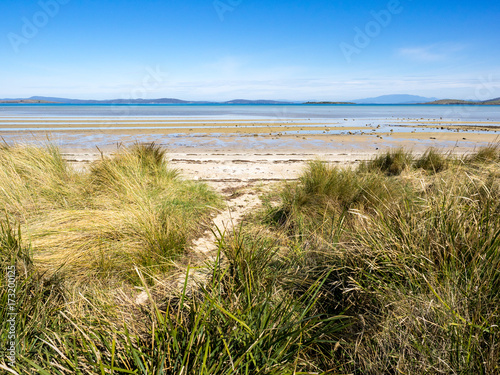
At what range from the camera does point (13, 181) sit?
3.79 meters

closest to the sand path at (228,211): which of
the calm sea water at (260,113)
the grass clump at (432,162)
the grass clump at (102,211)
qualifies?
the grass clump at (102,211)

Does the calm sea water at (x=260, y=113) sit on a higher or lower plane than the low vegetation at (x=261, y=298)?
higher

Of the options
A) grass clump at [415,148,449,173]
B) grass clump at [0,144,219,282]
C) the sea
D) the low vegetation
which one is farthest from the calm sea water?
the low vegetation

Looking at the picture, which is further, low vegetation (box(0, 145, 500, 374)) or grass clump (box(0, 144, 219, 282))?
grass clump (box(0, 144, 219, 282))

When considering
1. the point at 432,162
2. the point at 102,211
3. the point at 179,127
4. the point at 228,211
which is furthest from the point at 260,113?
the point at 102,211

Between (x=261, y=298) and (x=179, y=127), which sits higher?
(x=179, y=127)

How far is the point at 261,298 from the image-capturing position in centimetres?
166

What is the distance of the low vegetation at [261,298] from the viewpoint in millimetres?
1276

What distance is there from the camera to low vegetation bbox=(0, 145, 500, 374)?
4.19ft

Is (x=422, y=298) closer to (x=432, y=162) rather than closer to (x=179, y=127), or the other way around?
(x=432, y=162)

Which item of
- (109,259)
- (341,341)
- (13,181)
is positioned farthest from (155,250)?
(13,181)

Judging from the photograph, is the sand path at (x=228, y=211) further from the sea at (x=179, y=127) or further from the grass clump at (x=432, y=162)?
the grass clump at (x=432, y=162)

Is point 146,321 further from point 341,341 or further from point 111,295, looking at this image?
point 341,341

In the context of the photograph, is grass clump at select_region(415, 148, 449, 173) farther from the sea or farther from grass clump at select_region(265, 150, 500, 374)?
grass clump at select_region(265, 150, 500, 374)
